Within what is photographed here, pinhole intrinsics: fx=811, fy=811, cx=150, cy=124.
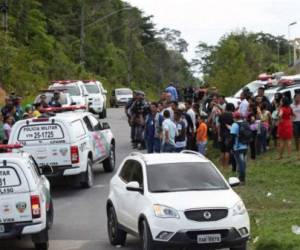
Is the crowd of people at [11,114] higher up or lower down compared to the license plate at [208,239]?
higher up

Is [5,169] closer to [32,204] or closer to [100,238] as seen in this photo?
[32,204]

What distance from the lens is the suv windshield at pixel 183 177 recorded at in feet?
40.7

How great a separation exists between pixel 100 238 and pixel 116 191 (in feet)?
4.08

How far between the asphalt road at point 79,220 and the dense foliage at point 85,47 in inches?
1097

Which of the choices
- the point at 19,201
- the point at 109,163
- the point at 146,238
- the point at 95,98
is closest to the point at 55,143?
the point at 109,163

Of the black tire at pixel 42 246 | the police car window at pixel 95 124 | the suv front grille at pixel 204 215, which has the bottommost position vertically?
the black tire at pixel 42 246

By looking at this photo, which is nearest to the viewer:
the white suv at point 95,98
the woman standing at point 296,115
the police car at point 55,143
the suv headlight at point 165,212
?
the suv headlight at point 165,212

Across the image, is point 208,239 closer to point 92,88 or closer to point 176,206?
point 176,206

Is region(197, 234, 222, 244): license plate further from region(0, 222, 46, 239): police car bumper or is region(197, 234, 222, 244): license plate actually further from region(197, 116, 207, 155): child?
region(197, 116, 207, 155): child

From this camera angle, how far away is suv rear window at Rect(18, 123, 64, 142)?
1947 cm

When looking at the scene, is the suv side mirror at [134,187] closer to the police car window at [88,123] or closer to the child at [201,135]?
the police car window at [88,123]

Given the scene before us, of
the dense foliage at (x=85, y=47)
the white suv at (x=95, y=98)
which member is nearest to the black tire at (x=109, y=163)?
the white suv at (x=95, y=98)

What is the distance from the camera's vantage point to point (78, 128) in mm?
20438

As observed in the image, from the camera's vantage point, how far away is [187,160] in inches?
521
